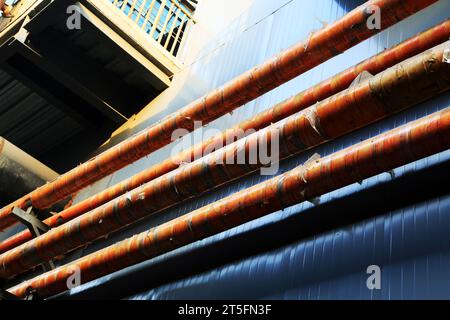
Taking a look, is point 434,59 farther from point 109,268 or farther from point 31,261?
point 31,261

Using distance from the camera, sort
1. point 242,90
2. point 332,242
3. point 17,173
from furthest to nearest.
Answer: point 17,173
point 242,90
point 332,242

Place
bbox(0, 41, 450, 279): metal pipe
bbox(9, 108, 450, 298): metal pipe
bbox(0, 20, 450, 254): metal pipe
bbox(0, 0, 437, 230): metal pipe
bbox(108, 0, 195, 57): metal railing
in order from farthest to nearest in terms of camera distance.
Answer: bbox(108, 0, 195, 57): metal railing < bbox(0, 0, 437, 230): metal pipe < bbox(0, 20, 450, 254): metal pipe < bbox(0, 41, 450, 279): metal pipe < bbox(9, 108, 450, 298): metal pipe

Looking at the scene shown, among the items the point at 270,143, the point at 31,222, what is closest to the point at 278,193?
the point at 270,143

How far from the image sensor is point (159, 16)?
9484 millimetres

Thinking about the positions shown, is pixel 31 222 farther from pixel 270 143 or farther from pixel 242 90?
pixel 270 143

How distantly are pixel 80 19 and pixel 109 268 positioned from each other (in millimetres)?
4340

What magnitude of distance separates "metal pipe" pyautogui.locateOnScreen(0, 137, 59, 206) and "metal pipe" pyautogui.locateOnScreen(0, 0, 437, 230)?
872 mm

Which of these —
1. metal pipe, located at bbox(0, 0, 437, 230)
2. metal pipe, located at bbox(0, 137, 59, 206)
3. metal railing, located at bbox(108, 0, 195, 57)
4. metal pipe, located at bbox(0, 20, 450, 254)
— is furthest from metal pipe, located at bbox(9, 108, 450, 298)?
metal railing, located at bbox(108, 0, 195, 57)

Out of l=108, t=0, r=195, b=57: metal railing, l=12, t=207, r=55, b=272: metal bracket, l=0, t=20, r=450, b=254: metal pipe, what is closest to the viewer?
l=0, t=20, r=450, b=254: metal pipe

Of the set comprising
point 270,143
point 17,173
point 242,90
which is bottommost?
point 270,143

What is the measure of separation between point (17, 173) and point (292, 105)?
4.77 meters

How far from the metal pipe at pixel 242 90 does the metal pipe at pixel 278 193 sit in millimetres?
1531

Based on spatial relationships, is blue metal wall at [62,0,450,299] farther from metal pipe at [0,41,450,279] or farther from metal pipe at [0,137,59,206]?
metal pipe at [0,137,59,206]

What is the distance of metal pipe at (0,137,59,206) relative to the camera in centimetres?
814
